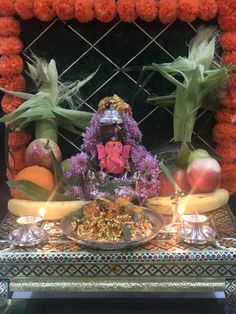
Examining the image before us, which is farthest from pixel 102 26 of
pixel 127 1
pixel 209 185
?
pixel 209 185

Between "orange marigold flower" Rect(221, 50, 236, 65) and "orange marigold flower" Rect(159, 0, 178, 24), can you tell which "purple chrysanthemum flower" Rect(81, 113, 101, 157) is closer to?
"orange marigold flower" Rect(159, 0, 178, 24)

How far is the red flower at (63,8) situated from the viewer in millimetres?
2367

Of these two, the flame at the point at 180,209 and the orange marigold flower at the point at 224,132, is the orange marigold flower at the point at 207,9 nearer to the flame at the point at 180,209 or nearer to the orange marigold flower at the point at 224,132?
the orange marigold flower at the point at 224,132

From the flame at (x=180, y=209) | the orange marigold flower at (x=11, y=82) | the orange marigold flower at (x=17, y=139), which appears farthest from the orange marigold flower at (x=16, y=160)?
the flame at (x=180, y=209)

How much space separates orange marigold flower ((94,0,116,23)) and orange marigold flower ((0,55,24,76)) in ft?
1.32

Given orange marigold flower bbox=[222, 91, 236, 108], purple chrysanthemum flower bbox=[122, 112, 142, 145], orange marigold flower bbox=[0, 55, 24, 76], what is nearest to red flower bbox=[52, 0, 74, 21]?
orange marigold flower bbox=[0, 55, 24, 76]

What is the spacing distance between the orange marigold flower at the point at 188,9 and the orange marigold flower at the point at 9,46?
712 millimetres

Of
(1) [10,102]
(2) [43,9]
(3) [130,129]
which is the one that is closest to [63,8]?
(2) [43,9]

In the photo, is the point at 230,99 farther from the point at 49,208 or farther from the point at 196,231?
the point at 49,208

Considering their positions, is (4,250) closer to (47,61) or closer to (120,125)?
(120,125)

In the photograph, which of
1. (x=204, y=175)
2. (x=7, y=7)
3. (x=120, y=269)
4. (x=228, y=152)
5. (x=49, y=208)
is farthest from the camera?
(x=228, y=152)

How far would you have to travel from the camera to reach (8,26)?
243 centimetres

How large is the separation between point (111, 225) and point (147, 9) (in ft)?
3.16

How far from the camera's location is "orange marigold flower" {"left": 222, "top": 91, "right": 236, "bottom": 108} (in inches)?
96.6
